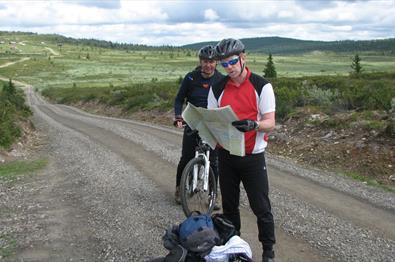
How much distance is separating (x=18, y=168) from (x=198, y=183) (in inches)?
239


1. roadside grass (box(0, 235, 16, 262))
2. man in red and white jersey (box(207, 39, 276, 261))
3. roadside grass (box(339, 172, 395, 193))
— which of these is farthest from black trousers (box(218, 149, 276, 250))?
roadside grass (box(339, 172, 395, 193))

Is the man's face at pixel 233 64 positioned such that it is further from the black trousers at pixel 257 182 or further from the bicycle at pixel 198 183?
the bicycle at pixel 198 183

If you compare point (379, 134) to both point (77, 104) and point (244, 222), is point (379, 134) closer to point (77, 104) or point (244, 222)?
point (244, 222)

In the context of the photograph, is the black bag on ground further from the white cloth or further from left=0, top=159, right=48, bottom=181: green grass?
left=0, top=159, right=48, bottom=181: green grass

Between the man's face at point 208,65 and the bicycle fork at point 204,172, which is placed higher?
the man's face at point 208,65

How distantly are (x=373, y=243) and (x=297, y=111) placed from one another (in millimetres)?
10724

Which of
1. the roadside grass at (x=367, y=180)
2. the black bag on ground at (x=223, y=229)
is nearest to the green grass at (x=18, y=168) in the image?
the black bag on ground at (x=223, y=229)

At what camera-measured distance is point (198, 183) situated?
6.80 metres

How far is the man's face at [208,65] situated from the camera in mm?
6859

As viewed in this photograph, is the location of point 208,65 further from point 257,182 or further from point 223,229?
point 223,229

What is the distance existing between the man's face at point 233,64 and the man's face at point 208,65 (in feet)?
7.64

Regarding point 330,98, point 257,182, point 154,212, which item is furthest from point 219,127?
point 330,98

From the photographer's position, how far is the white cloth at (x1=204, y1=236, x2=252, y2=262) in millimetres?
4293

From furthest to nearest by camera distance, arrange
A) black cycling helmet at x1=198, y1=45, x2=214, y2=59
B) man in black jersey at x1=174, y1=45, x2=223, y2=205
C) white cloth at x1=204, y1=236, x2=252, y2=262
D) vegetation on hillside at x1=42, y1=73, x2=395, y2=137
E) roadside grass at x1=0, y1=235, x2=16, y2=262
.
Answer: vegetation on hillside at x1=42, y1=73, x2=395, y2=137 < man in black jersey at x1=174, y1=45, x2=223, y2=205 < black cycling helmet at x1=198, y1=45, x2=214, y2=59 < roadside grass at x1=0, y1=235, x2=16, y2=262 < white cloth at x1=204, y1=236, x2=252, y2=262
